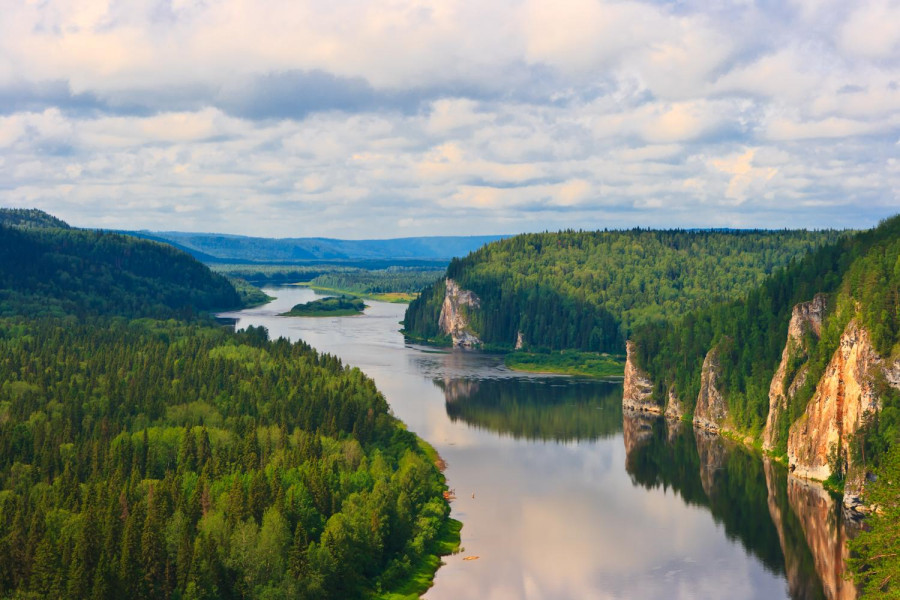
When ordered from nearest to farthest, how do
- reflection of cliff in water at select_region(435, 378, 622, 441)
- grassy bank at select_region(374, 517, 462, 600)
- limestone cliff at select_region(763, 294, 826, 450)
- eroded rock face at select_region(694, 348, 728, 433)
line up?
grassy bank at select_region(374, 517, 462, 600) → limestone cliff at select_region(763, 294, 826, 450) → eroded rock face at select_region(694, 348, 728, 433) → reflection of cliff in water at select_region(435, 378, 622, 441)

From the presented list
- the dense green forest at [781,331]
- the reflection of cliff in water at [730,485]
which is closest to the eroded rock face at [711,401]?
the dense green forest at [781,331]

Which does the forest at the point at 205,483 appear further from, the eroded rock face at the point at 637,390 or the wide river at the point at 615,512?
the eroded rock face at the point at 637,390

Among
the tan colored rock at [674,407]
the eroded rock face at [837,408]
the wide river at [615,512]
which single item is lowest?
the wide river at [615,512]

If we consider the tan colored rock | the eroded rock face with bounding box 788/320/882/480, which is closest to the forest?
the eroded rock face with bounding box 788/320/882/480

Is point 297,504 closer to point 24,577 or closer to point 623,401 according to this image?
point 24,577

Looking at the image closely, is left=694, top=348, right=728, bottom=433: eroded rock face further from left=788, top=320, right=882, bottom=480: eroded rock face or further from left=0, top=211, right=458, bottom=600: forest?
left=0, top=211, right=458, bottom=600: forest

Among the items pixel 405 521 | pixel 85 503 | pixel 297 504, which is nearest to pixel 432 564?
pixel 405 521
